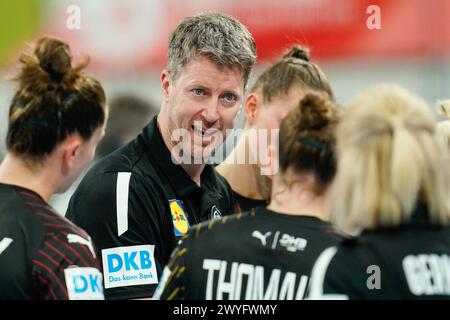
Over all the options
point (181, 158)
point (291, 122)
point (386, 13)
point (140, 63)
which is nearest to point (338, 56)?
point (386, 13)

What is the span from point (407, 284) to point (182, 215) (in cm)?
116

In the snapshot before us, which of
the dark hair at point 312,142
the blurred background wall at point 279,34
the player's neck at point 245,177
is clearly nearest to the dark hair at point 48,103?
the dark hair at point 312,142

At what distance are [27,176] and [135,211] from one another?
615 mm

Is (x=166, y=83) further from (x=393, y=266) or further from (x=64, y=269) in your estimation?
(x=393, y=266)

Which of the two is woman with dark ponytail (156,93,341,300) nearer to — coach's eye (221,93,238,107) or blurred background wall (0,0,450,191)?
coach's eye (221,93,238,107)

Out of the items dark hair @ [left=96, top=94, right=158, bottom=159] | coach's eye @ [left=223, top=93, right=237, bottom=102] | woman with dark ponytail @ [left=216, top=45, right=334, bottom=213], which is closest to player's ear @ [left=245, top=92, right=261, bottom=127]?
woman with dark ponytail @ [left=216, top=45, right=334, bottom=213]

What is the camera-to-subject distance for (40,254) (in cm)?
211

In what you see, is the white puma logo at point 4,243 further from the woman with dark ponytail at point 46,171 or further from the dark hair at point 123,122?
the dark hair at point 123,122

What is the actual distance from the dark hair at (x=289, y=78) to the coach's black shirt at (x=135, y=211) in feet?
1.55

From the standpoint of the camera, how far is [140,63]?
6.90 metres

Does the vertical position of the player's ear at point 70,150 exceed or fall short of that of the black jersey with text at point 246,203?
it exceeds it

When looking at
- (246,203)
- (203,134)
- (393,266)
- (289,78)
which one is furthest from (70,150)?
(246,203)

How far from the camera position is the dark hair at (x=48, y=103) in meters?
2.24

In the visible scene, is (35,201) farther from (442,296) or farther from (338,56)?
(338,56)
